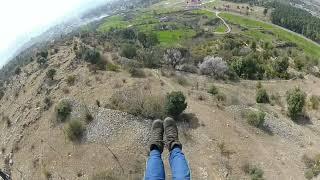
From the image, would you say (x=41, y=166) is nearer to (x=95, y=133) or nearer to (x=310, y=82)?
(x=95, y=133)

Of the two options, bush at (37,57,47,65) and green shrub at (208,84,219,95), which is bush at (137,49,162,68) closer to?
green shrub at (208,84,219,95)

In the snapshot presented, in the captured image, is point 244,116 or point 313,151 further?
point 244,116

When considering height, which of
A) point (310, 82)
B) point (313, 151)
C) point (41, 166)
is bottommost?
point (310, 82)

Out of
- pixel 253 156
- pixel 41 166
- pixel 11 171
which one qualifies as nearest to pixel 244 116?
pixel 253 156

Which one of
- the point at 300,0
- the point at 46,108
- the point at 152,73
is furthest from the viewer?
the point at 300,0

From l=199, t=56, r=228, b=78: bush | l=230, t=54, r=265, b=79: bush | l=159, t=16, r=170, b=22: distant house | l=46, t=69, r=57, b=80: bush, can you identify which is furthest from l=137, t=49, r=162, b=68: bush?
l=159, t=16, r=170, b=22: distant house
